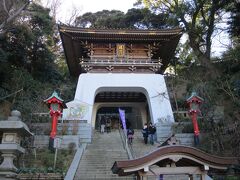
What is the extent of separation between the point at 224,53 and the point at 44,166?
1683 cm

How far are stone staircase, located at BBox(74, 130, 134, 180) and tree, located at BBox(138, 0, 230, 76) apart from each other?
41.1 ft

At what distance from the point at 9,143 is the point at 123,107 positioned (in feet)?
60.3

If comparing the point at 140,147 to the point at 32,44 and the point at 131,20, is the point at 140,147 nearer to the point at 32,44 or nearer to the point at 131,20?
the point at 32,44

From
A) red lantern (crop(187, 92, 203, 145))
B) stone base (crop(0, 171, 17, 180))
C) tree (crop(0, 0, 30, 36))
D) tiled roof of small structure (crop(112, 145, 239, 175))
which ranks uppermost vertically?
tree (crop(0, 0, 30, 36))

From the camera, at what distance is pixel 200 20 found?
28.5m

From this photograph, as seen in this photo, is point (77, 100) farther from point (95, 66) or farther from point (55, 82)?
point (55, 82)

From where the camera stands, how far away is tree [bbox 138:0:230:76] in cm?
2587

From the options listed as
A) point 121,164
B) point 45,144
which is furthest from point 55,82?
point 121,164

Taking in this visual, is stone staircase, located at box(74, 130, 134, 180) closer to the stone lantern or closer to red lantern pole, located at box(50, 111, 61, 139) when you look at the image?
red lantern pole, located at box(50, 111, 61, 139)

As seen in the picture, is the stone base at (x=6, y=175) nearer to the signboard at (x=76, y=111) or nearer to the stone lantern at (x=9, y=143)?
the stone lantern at (x=9, y=143)

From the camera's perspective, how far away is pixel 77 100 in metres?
20.1

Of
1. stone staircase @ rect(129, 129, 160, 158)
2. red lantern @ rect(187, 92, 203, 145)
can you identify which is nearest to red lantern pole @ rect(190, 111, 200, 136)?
red lantern @ rect(187, 92, 203, 145)

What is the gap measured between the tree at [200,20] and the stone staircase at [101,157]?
1252 cm

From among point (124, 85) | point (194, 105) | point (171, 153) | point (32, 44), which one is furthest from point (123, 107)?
point (171, 153)
